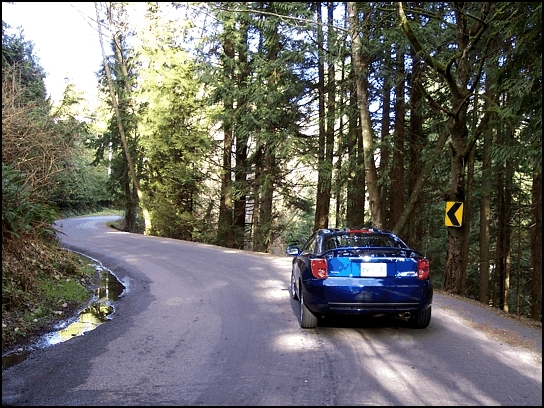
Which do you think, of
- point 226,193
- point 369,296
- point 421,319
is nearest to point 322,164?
point 226,193

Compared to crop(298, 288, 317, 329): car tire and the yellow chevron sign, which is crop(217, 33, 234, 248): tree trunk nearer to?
the yellow chevron sign

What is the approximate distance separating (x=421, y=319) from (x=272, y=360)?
254 cm

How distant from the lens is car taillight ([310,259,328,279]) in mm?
6203

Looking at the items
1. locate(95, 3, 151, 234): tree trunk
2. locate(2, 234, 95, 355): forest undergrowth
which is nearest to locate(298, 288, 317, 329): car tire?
locate(2, 234, 95, 355): forest undergrowth

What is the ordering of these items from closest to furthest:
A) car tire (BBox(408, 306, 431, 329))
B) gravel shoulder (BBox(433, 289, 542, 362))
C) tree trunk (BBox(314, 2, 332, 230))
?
gravel shoulder (BBox(433, 289, 542, 362)) < car tire (BBox(408, 306, 431, 329)) < tree trunk (BBox(314, 2, 332, 230))

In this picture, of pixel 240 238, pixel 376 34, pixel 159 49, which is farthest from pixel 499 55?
pixel 159 49

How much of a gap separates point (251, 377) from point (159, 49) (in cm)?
2361

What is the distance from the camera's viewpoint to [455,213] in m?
10.6

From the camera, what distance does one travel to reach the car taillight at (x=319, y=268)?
6.20 metres

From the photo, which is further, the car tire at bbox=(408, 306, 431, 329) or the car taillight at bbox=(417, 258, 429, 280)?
the car tire at bbox=(408, 306, 431, 329)

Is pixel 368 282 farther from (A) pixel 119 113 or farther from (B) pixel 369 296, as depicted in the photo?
(A) pixel 119 113

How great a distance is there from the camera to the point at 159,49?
25.0 m

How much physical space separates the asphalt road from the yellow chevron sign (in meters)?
2.40

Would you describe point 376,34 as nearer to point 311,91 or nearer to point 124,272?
point 311,91
